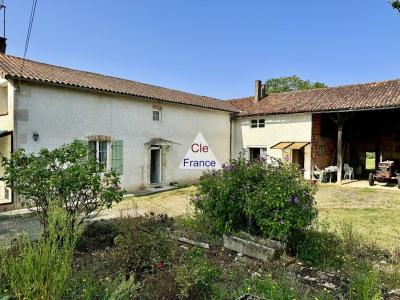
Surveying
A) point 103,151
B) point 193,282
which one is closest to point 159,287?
point 193,282

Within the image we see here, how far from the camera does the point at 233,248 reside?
5824 millimetres

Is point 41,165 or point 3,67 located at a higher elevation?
point 3,67

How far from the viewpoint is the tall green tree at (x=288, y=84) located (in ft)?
174

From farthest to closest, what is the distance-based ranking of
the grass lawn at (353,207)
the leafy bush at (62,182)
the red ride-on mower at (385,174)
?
1. the red ride-on mower at (385,174)
2. the grass lawn at (353,207)
3. the leafy bush at (62,182)

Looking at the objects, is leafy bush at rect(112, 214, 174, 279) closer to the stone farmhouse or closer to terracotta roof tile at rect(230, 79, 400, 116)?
the stone farmhouse

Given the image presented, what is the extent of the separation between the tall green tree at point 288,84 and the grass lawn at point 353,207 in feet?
127

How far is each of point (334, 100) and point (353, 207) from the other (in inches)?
404

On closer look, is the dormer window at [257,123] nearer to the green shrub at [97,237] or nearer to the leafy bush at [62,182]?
the green shrub at [97,237]

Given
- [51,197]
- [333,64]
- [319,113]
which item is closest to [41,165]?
[51,197]

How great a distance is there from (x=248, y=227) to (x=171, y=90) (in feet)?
56.4

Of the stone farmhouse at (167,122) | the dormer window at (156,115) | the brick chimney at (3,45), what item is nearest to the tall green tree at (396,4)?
the stone farmhouse at (167,122)

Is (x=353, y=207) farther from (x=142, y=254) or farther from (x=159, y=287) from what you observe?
(x=159, y=287)

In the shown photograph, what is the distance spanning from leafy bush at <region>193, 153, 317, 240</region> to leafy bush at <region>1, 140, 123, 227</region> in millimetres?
2082

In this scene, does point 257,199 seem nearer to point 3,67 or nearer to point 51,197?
point 51,197
